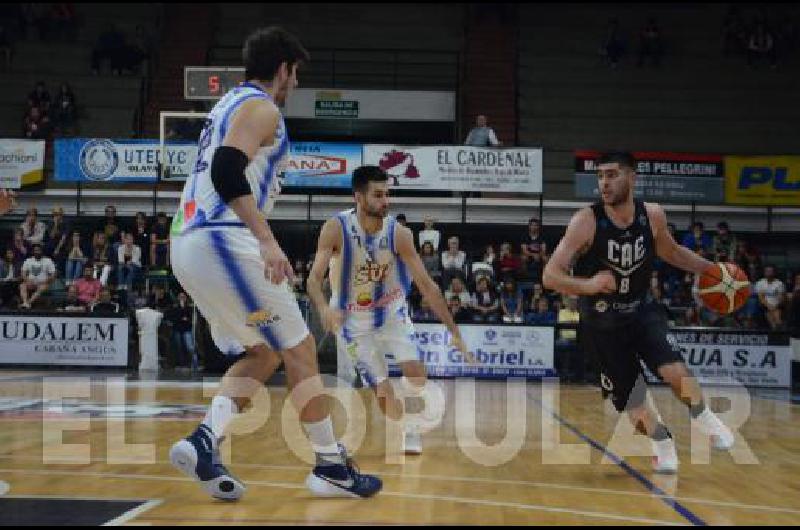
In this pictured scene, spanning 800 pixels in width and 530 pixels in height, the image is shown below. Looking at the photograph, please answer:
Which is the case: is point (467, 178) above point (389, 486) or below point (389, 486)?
above

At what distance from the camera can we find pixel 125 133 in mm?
25516

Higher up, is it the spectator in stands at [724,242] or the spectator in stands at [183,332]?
the spectator in stands at [724,242]

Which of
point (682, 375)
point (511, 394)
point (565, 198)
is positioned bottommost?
point (511, 394)

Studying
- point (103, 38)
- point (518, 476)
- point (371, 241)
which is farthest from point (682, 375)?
point (103, 38)

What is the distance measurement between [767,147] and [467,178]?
31.5ft

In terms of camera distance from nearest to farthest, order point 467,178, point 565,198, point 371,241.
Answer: point 371,241
point 467,178
point 565,198

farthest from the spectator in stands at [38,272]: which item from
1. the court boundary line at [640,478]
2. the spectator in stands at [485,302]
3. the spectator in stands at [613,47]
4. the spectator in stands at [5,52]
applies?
the spectator in stands at [613,47]

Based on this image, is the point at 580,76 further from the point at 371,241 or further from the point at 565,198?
the point at 371,241

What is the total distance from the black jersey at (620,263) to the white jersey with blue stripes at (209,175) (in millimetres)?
2500

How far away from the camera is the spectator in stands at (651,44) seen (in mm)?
27641

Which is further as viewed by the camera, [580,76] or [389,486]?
[580,76]

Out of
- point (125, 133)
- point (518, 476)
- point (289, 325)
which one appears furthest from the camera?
point (125, 133)

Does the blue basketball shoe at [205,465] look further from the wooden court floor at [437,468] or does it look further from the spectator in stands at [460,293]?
the spectator in stands at [460,293]

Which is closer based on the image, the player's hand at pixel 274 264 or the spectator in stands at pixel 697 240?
the player's hand at pixel 274 264
